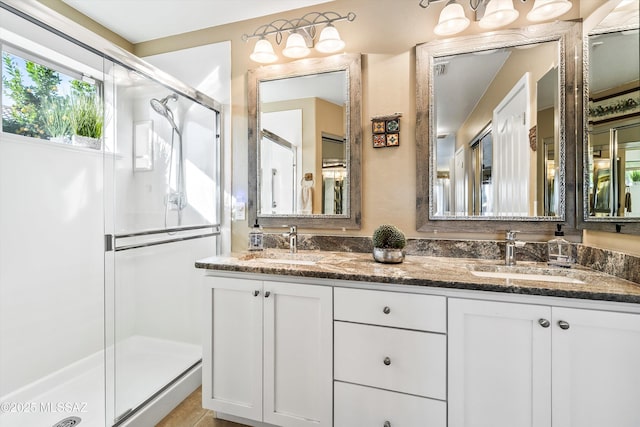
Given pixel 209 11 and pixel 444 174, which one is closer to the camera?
pixel 444 174

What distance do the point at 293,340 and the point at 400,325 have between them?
0.51 metres

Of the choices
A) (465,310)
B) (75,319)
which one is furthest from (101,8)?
(465,310)

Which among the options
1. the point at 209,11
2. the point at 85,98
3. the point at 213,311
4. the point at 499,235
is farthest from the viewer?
the point at 209,11

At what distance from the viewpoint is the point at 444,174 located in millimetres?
1770

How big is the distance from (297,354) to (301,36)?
1879 mm

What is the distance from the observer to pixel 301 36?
1958 millimetres

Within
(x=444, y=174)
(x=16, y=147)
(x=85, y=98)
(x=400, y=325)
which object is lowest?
(x=400, y=325)

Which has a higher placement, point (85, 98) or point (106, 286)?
point (85, 98)

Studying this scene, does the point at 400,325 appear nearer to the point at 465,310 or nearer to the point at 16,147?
the point at 465,310

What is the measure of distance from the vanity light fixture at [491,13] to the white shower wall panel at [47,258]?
2.31 metres

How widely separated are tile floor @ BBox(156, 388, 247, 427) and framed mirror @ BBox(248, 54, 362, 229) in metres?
1.16

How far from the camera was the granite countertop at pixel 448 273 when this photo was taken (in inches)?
43.3

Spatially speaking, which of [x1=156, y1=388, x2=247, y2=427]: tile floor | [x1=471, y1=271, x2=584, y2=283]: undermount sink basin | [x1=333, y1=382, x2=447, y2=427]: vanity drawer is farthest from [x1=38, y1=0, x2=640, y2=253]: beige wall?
[x1=156, y1=388, x2=247, y2=427]: tile floor

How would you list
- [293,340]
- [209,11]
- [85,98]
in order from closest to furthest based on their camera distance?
[293,340], [85,98], [209,11]
